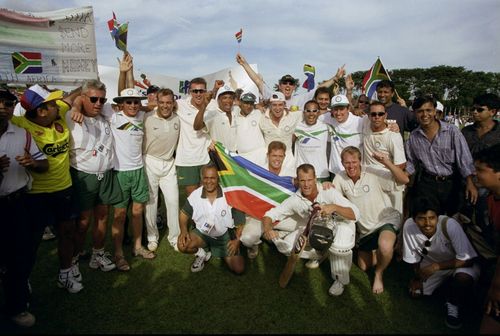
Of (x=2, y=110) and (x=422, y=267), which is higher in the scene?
(x=2, y=110)

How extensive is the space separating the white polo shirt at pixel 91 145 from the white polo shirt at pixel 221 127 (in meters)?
1.78

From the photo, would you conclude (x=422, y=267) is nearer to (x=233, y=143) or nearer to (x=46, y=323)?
(x=233, y=143)

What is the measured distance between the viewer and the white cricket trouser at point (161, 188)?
16.7 ft

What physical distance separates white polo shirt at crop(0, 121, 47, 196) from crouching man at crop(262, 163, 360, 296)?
2967 millimetres

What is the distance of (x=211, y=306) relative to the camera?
149 inches

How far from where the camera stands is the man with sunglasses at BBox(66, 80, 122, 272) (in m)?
4.02

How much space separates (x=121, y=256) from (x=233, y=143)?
8.72ft

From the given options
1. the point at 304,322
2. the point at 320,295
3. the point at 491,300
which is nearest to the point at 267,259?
the point at 320,295

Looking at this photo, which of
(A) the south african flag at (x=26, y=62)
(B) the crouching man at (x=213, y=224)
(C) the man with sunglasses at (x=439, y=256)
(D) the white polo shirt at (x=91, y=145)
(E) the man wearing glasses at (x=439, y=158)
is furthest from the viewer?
(A) the south african flag at (x=26, y=62)

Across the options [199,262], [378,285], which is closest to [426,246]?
[378,285]

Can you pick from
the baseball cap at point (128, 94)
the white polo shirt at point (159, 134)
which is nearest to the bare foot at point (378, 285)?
the white polo shirt at point (159, 134)

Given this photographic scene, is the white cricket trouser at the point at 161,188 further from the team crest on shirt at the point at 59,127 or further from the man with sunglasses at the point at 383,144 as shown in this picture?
the man with sunglasses at the point at 383,144

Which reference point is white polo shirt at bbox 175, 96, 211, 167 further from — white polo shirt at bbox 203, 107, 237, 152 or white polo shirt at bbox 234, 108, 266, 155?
white polo shirt at bbox 234, 108, 266, 155

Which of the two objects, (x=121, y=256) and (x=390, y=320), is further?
(x=121, y=256)
